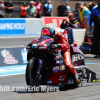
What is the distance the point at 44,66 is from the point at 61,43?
674 mm

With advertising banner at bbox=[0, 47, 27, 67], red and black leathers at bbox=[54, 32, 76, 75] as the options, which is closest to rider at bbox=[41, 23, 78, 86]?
red and black leathers at bbox=[54, 32, 76, 75]

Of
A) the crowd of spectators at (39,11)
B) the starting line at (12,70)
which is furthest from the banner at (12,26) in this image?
the starting line at (12,70)

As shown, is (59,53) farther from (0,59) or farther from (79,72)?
(0,59)

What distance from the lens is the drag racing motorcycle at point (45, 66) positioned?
659 cm

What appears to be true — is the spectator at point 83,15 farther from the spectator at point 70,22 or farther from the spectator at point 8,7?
the spectator at point 8,7

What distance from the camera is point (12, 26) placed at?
18484mm

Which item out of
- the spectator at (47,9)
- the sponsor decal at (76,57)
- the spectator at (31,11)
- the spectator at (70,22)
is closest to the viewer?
the sponsor decal at (76,57)

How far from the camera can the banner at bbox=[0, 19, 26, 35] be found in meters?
18.0

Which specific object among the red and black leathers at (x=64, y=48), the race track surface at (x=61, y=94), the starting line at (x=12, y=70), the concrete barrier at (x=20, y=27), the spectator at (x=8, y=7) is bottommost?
the starting line at (x=12, y=70)

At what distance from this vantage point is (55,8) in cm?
2669

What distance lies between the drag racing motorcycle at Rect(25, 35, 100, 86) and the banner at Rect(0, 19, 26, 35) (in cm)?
1094

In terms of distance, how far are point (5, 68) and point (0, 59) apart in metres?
0.35

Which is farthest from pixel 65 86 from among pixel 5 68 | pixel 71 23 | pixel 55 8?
pixel 55 8

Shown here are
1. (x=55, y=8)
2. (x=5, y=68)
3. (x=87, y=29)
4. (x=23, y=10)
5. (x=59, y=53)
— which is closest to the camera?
(x=59, y=53)
